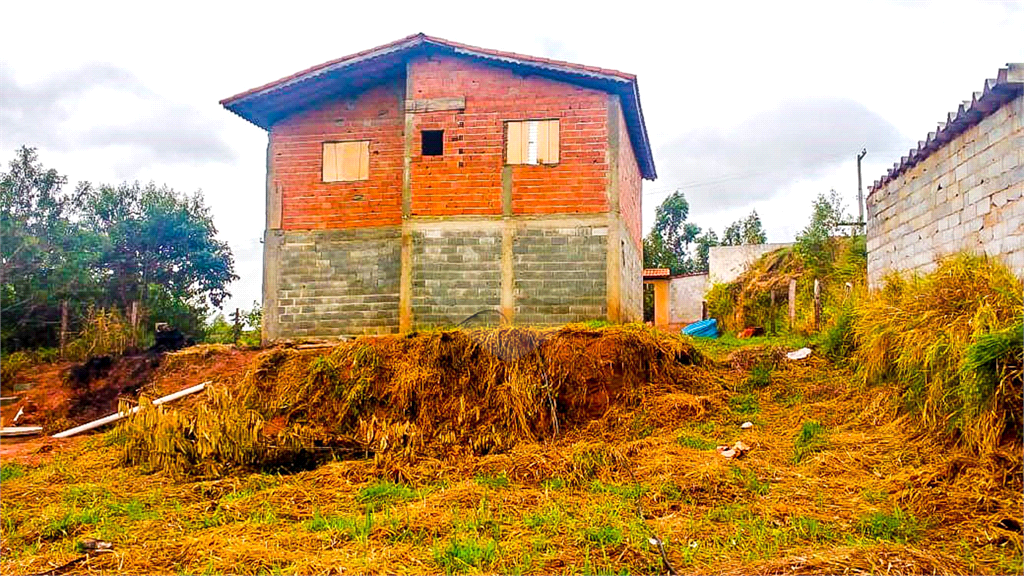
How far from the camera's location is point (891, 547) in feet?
14.1

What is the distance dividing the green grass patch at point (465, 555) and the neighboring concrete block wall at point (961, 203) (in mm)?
5607

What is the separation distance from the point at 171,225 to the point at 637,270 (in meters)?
15.6

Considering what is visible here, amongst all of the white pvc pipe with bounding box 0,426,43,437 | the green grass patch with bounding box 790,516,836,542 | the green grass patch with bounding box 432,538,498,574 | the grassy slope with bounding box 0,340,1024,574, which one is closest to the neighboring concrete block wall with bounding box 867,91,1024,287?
the grassy slope with bounding box 0,340,1024,574

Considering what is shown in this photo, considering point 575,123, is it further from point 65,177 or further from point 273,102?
point 65,177

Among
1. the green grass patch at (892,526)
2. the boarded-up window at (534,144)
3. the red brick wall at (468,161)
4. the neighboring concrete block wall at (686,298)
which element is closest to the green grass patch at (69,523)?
the green grass patch at (892,526)

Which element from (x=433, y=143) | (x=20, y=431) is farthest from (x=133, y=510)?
(x=433, y=143)

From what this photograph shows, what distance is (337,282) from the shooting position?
1335 centimetres

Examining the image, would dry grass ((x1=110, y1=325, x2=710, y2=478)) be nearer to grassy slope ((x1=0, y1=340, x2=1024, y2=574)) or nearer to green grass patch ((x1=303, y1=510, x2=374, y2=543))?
grassy slope ((x1=0, y1=340, x2=1024, y2=574))

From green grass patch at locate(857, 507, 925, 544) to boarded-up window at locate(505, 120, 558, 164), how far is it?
8.76 metres

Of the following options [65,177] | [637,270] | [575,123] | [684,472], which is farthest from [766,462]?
[65,177]

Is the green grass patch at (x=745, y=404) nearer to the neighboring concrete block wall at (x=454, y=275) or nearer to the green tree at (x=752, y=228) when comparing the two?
the neighboring concrete block wall at (x=454, y=275)

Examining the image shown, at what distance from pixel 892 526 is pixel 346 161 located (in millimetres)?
11057

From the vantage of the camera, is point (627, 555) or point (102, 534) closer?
point (627, 555)

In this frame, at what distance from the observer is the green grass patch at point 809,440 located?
21.7 ft
